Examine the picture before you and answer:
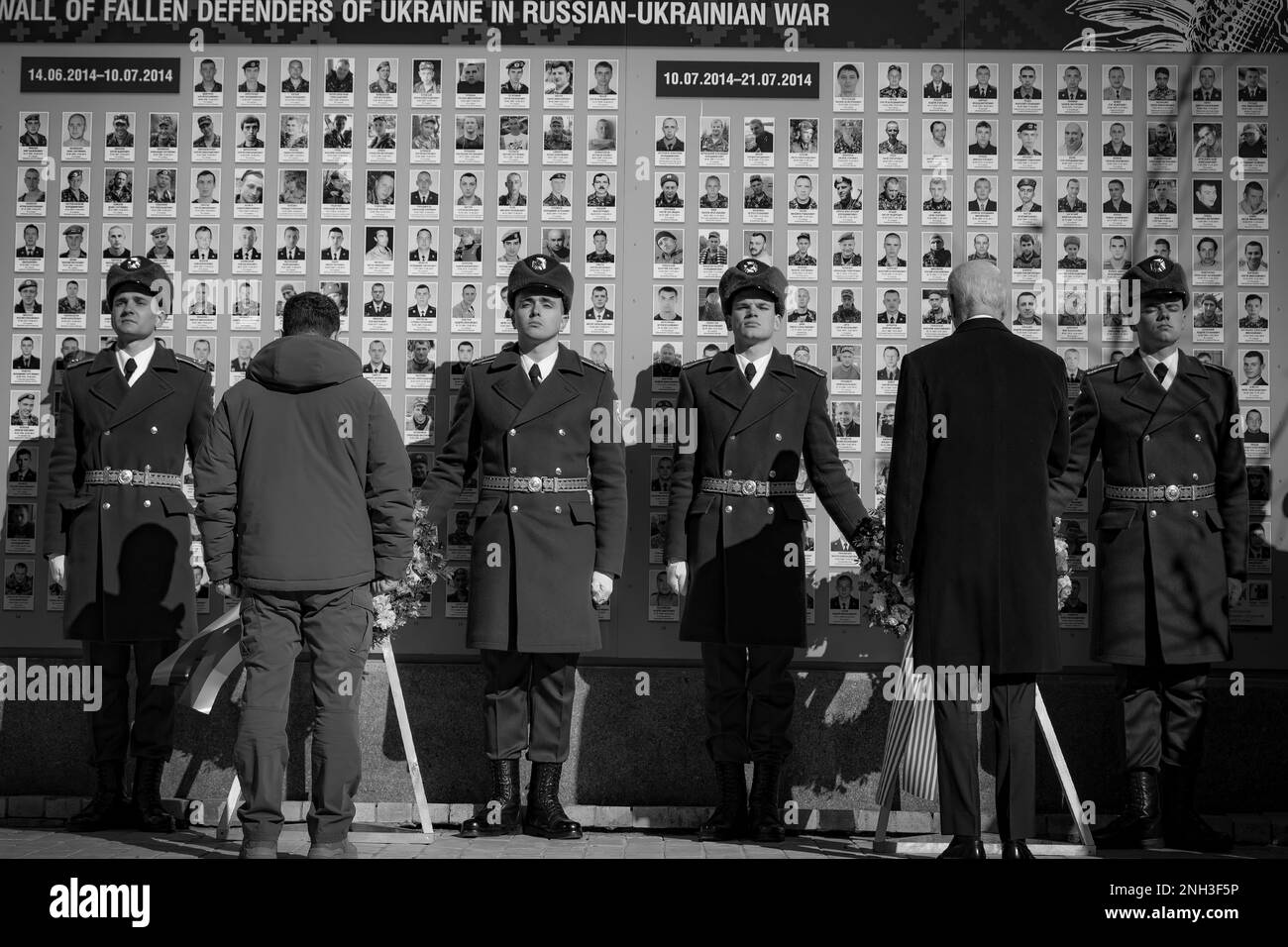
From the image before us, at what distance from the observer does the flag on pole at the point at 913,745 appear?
6.87 meters

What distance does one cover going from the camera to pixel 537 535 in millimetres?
7148

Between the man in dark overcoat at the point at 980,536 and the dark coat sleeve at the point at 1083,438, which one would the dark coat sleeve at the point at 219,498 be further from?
the dark coat sleeve at the point at 1083,438

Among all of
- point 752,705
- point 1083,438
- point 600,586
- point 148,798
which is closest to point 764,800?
point 752,705

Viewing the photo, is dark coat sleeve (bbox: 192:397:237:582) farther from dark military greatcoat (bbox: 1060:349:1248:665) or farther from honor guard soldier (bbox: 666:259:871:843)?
dark military greatcoat (bbox: 1060:349:1248:665)

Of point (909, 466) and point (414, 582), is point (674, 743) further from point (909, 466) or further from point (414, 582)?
point (909, 466)

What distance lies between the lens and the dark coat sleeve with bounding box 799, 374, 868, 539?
7.22 m

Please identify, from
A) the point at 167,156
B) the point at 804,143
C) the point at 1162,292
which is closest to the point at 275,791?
the point at 167,156

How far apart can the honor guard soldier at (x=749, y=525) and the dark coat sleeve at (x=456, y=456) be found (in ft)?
3.34

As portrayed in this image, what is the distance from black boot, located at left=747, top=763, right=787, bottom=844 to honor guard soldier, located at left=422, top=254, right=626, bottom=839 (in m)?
0.84

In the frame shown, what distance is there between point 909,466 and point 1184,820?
2.41 m

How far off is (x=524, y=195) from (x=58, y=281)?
2.51m

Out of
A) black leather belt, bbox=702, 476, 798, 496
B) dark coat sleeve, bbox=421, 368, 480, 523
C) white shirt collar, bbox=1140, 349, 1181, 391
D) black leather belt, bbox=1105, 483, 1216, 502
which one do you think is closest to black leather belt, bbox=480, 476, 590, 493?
dark coat sleeve, bbox=421, 368, 480, 523

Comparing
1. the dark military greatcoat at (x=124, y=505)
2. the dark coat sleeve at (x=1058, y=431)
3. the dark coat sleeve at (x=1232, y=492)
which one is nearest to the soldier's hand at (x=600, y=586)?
the dark military greatcoat at (x=124, y=505)

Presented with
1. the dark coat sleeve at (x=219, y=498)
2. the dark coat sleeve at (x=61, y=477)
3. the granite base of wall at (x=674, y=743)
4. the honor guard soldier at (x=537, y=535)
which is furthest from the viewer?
the granite base of wall at (x=674, y=743)
